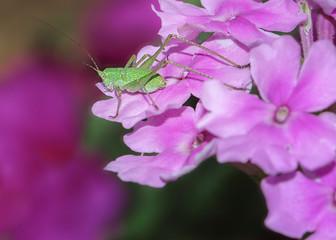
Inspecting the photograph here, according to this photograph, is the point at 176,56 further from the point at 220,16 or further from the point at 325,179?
the point at 325,179

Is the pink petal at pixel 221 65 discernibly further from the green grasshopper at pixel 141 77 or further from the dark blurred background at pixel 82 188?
the dark blurred background at pixel 82 188

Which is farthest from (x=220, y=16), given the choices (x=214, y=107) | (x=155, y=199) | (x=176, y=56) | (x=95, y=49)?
(x=95, y=49)

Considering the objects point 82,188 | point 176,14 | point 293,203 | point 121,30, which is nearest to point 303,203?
point 293,203

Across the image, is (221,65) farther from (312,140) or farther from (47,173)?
(47,173)

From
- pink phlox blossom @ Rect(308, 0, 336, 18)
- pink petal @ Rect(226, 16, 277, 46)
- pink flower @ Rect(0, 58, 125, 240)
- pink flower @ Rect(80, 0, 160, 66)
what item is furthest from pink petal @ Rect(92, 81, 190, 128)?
pink flower @ Rect(80, 0, 160, 66)

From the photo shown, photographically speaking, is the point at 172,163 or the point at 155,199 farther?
the point at 155,199

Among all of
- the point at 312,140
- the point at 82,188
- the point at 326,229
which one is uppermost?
the point at 312,140
